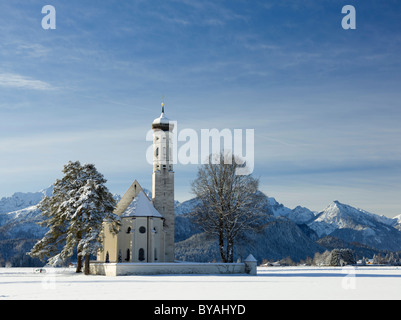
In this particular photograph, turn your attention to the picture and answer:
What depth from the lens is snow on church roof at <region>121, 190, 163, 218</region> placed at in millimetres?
66688

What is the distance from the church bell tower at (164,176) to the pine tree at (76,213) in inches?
600

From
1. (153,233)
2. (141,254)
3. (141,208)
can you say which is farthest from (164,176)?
(141,254)

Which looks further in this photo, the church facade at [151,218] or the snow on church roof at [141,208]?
the snow on church roof at [141,208]

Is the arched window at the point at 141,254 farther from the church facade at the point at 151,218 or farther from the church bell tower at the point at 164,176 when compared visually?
the church bell tower at the point at 164,176

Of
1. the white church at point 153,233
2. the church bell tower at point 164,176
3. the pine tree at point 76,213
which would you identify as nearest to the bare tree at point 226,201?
the white church at point 153,233

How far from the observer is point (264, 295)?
85.5ft

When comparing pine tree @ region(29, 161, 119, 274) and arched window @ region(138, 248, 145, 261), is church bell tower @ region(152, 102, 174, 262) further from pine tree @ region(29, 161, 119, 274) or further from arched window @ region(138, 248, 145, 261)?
pine tree @ region(29, 161, 119, 274)

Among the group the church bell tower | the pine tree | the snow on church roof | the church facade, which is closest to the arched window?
the church facade

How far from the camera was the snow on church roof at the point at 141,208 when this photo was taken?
6669 cm

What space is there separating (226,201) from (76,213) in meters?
16.0

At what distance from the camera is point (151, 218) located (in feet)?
220

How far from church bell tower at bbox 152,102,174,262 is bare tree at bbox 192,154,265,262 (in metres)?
14.8

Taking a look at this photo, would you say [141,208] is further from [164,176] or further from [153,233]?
[164,176]
